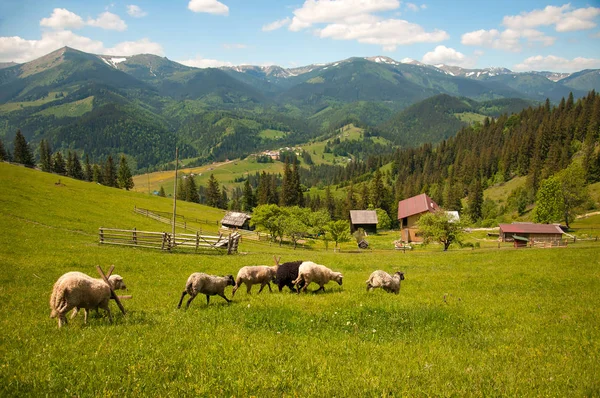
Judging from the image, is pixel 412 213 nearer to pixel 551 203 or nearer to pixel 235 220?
pixel 551 203

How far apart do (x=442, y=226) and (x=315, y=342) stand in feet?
151

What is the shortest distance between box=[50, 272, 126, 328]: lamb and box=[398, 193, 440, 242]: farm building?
283ft

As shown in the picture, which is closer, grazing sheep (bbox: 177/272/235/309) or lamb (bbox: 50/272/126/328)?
lamb (bbox: 50/272/126/328)

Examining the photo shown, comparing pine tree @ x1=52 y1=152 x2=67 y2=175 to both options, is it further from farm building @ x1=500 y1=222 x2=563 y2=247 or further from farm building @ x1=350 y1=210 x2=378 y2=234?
farm building @ x1=500 y1=222 x2=563 y2=247

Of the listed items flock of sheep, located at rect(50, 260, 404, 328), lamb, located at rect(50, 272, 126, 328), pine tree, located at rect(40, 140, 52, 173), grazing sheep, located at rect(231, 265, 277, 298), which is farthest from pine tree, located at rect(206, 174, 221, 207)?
lamb, located at rect(50, 272, 126, 328)

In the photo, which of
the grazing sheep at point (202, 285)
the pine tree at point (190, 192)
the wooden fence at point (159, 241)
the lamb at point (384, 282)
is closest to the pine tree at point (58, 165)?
the pine tree at point (190, 192)

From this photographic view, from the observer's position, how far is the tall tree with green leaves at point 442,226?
4969 centimetres

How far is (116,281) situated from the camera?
1530 cm

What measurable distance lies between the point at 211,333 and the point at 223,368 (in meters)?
2.46

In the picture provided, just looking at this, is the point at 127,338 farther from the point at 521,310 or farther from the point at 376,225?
the point at 376,225

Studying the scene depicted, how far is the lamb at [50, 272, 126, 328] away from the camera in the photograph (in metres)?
9.52

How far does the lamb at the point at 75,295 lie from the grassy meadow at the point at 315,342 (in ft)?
1.91

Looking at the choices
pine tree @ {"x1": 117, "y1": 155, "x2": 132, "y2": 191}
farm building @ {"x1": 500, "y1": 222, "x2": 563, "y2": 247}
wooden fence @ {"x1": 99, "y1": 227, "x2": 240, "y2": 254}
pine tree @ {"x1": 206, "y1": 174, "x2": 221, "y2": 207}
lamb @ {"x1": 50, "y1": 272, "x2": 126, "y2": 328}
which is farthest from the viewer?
pine tree @ {"x1": 206, "y1": 174, "x2": 221, "y2": 207}

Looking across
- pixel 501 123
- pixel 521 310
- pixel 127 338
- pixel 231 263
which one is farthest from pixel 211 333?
pixel 501 123
